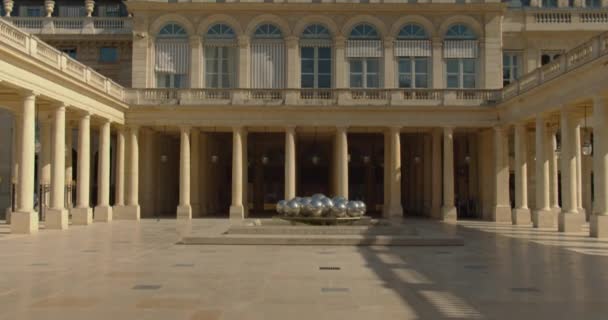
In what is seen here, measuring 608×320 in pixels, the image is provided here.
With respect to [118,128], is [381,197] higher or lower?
lower

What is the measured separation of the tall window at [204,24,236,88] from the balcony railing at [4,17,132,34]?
7.02 meters

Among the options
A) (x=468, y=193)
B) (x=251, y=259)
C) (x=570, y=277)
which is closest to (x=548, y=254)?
(x=570, y=277)

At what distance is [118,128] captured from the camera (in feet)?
136

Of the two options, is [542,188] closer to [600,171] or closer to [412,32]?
[600,171]

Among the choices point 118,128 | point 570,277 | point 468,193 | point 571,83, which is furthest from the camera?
point 468,193

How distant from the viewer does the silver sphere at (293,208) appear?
1056 inches

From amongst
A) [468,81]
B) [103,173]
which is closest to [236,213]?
[103,173]

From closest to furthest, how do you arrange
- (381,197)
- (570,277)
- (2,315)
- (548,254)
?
(2,315) < (570,277) < (548,254) < (381,197)

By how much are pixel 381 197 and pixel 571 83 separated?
1062 inches

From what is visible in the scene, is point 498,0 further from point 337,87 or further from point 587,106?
point 587,106

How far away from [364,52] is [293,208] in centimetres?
1946

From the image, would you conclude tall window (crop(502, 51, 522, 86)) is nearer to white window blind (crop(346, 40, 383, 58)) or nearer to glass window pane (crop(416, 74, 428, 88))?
glass window pane (crop(416, 74, 428, 88))

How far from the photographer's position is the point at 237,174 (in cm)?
4147

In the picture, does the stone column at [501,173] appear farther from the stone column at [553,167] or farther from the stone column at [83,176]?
the stone column at [83,176]
